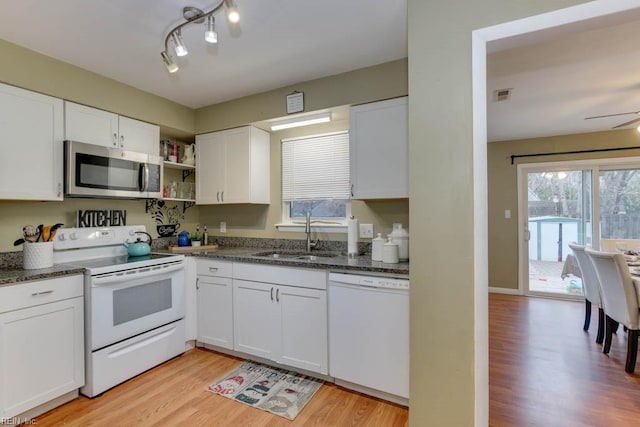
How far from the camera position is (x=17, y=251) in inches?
91.1

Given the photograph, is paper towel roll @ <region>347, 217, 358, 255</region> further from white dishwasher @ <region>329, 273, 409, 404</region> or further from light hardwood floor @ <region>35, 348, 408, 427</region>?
light hardwood floor @ <region>35, 348, 408, 427</region>

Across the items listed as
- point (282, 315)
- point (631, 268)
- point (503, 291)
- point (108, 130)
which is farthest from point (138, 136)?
point (503, 291)

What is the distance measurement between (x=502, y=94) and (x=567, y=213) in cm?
280

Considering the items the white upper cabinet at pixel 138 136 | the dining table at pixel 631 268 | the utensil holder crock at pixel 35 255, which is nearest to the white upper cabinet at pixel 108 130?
the white upper cabinet at pixel 138 136

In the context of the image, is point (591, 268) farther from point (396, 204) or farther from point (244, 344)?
point (244, 344)

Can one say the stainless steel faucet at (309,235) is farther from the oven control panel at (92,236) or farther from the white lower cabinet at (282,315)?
the oven control panel at (92,236)

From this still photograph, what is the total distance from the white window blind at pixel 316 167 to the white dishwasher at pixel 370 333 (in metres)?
1.10

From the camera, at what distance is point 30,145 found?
2193 millimetres

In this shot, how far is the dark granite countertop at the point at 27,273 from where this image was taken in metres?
1.83

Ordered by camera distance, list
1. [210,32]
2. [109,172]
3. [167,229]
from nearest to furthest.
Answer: [210,32] → [109,172] → [167,229]

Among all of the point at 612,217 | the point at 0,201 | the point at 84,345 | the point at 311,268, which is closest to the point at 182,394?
the point at 84,345

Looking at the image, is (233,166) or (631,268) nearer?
(631,268)

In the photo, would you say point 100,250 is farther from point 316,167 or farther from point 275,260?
point 316,167

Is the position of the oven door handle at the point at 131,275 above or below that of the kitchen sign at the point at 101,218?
below
